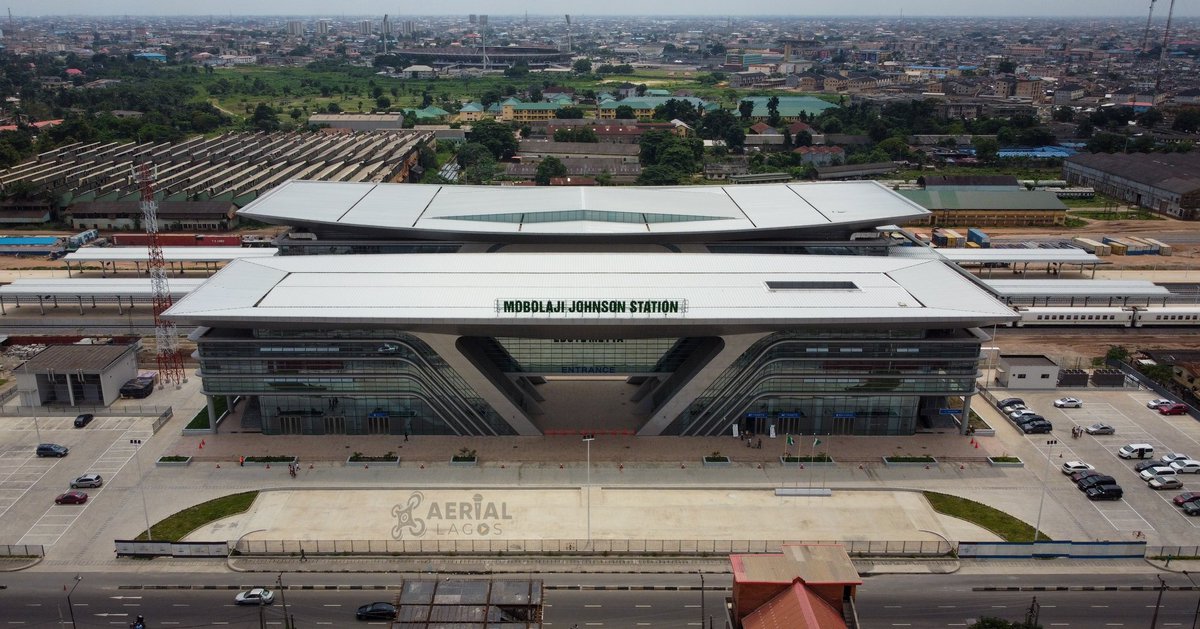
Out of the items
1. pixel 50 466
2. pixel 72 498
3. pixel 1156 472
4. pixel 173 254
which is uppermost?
pixel 173 254

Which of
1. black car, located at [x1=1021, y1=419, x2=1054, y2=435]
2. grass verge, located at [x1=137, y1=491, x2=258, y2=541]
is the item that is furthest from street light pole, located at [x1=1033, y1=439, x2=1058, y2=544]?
grass verge, located at [x1=137, y1=491, x2=258, y2=541]

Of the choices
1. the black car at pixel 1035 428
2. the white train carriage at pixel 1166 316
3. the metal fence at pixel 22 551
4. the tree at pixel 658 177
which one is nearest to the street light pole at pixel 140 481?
the metal fence at pixel 22 551

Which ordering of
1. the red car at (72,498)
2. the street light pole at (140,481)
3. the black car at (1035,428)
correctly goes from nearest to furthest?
the street light pole at (140,481), the red car at (72,498), the black car at (1035,428)

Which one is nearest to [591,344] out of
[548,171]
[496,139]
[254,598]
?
[254,598]

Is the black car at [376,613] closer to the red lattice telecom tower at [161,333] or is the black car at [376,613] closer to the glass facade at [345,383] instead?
the glass facade at [345,383]

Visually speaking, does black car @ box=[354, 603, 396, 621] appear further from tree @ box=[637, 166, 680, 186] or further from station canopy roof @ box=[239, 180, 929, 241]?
tree @ box=[637, 166, 680, 186]

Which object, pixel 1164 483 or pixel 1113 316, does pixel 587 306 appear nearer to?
pixel 1164 483

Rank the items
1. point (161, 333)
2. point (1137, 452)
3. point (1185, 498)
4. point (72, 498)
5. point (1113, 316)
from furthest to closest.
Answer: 1. point (1113, 316)
2. point (161, 333)
3. point (1137, 452)
4. point (1185, 498)
5. point (72, 498)
